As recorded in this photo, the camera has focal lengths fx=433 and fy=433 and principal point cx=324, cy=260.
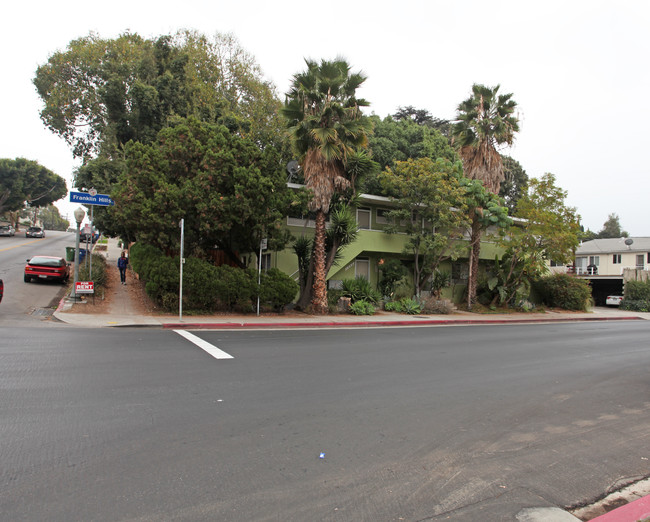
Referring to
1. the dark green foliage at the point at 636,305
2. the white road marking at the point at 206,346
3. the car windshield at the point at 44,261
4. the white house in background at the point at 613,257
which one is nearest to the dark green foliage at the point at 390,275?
the white road marking at the point at 206,346

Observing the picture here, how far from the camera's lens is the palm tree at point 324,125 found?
57.4 feet

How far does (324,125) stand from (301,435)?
1508 cm

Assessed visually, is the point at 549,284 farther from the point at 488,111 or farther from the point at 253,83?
the point at 253,83

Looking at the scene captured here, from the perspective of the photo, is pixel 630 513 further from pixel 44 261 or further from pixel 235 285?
pixel 44 261

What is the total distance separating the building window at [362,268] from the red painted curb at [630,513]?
20.7 m

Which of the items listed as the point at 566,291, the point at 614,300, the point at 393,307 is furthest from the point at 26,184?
the point at 614,300

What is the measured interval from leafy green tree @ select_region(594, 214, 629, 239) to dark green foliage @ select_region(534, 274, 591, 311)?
57.7 meters

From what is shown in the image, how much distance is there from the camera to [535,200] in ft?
81.9

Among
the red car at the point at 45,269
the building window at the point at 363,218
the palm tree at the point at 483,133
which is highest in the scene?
the palm tree at the point at 483,133

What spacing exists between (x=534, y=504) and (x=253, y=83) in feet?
103

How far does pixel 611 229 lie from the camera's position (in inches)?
3051

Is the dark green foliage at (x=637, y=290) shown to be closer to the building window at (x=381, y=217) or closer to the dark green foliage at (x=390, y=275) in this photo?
the dark green foliage at (x=390, y=275)

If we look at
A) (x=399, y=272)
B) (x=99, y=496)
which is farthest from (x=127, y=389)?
(x=399, y=272)

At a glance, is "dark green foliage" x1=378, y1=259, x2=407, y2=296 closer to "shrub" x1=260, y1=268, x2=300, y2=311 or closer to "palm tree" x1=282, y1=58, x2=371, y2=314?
"palm tree" x1=282, y1=58, x2=371, y2=314
